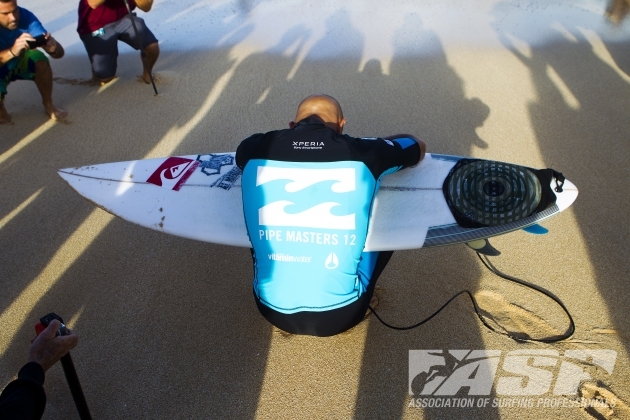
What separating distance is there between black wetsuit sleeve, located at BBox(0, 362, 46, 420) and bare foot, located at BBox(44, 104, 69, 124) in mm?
3271

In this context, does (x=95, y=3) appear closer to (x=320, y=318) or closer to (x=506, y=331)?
(x=320, y=318)

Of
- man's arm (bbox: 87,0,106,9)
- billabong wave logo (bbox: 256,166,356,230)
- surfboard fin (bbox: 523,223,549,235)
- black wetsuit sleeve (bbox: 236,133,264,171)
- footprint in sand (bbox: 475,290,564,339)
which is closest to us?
billabong wave logo (bbox: 256,166,356,230)

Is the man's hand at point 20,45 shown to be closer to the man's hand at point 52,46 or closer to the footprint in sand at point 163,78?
the man's hand at point 52,46

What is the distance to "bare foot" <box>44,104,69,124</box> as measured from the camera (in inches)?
164

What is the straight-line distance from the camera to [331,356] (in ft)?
7.36

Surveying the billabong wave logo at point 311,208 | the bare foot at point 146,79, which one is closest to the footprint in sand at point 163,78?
the bare foot at point 146,79

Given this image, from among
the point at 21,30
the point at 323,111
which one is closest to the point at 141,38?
the point at 21,30

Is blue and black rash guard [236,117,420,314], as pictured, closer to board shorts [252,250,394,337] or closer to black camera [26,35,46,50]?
board shorts [252,250,394,337]

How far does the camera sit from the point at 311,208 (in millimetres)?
1935

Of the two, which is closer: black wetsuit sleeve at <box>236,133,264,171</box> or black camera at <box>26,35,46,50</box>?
black wetsuit sleeve at <box>236,133,264,171</box>

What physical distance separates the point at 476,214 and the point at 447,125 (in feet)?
5.45

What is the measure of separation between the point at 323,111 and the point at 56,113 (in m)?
3.01

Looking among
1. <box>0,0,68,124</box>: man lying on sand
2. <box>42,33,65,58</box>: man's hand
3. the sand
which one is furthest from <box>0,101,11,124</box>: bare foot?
<box>42,33,65,58</box>: man's hand

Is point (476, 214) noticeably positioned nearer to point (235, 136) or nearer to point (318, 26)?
point (235, 136)
